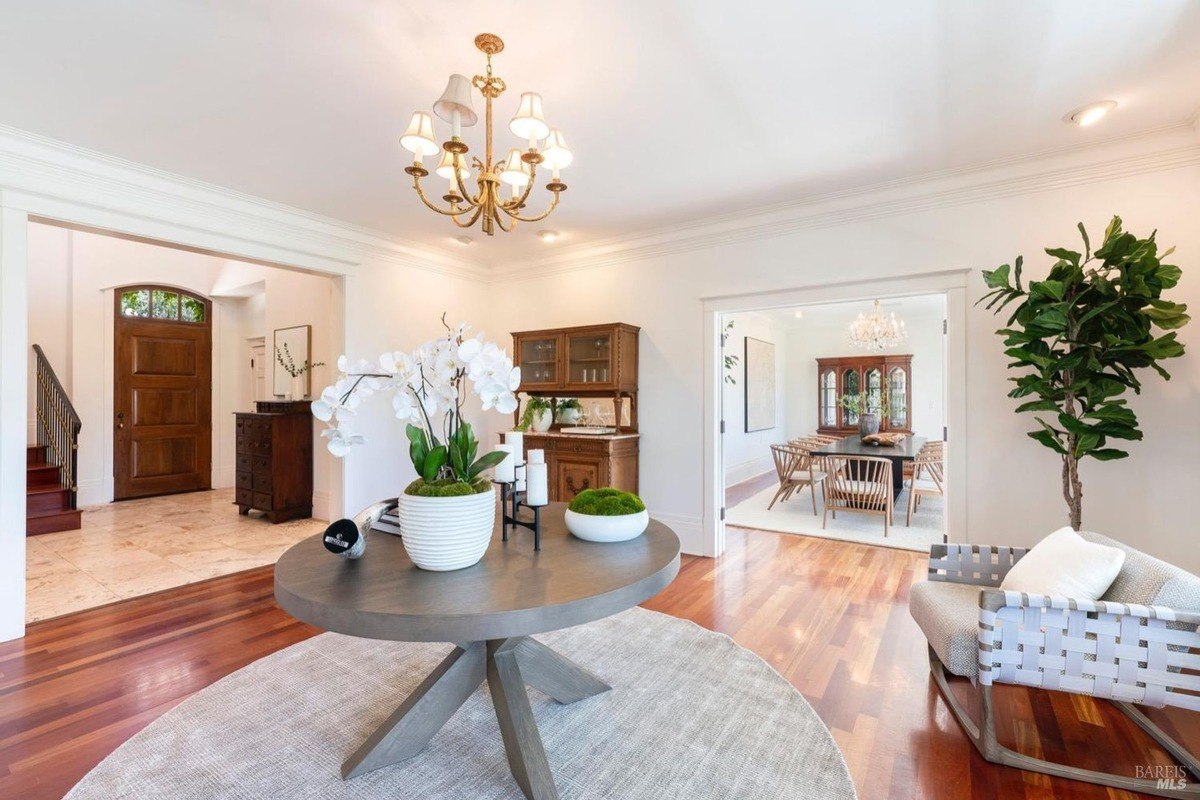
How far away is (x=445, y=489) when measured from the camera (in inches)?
61.5

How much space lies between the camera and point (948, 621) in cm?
204

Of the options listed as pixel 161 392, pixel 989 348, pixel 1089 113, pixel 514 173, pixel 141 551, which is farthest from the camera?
pixel 161 392

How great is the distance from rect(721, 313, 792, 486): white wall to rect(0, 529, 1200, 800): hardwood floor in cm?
376

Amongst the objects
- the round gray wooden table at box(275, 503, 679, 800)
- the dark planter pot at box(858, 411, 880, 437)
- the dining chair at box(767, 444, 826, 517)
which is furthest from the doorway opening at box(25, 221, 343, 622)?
the dark planter pot at box(858, 411, 880, 437)

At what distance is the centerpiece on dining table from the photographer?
1536mm

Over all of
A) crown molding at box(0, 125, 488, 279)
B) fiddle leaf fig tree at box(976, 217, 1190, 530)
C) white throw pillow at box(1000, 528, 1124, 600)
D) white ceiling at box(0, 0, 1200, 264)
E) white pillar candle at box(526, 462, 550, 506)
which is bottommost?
white throw pillow at box(1000, 528, 1124, 600)

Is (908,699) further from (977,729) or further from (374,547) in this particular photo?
(374,547)

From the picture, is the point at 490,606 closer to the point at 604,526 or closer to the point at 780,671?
the point at 604,526

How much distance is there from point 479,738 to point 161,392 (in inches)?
284

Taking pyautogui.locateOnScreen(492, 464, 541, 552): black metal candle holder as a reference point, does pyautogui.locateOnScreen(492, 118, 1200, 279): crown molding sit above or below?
above

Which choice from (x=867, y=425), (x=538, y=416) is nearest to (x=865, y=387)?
(x=867, y=425)

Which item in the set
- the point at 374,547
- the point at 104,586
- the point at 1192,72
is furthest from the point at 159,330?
the point at 1192,72

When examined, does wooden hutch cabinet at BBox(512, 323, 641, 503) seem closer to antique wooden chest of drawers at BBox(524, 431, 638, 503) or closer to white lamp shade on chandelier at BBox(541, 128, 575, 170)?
antique wooden chest of drawers at BBox(524, 431, 638, 503)

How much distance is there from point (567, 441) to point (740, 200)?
7.39 ft
